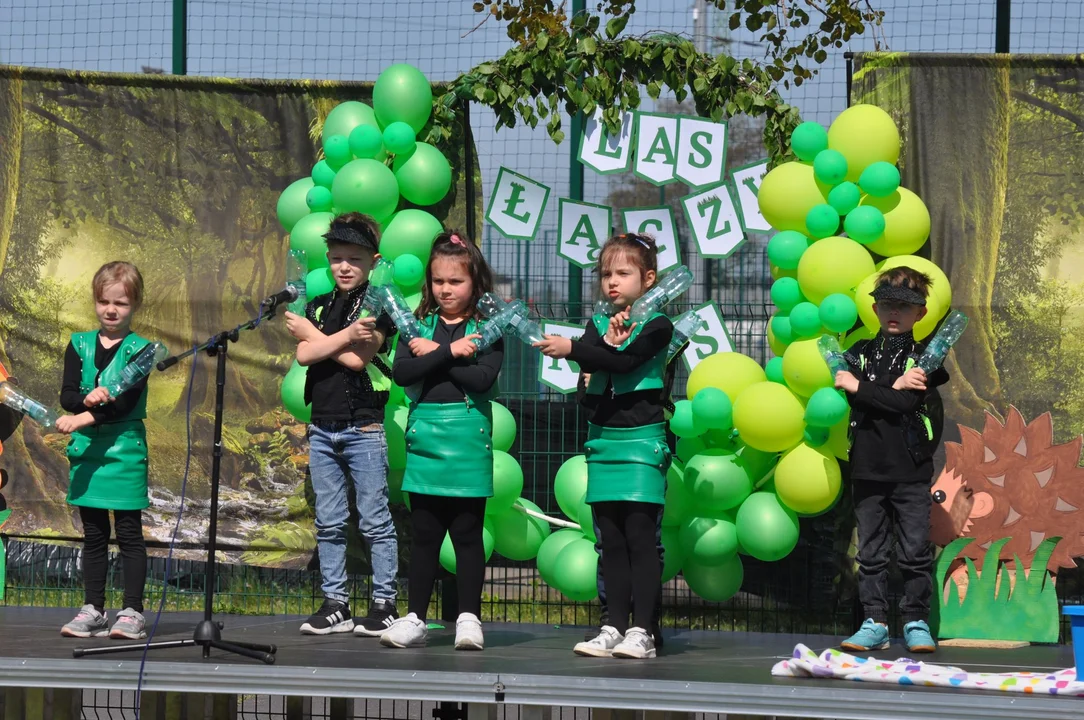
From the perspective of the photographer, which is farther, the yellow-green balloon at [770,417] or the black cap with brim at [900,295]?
the yellow-green balloon at [770,417]

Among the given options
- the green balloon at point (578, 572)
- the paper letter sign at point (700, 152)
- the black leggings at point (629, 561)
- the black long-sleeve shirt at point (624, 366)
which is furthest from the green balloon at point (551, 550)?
the paper letter sign at point (700, 152)

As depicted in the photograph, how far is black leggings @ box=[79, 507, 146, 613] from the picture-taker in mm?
4922

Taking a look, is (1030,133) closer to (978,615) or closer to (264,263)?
(978,615)

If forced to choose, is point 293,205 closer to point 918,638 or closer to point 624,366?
point 624,366

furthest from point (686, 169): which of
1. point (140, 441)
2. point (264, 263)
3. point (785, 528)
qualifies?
point (140, 441)

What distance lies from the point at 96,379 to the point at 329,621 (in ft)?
4.03

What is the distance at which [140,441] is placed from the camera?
197 inches

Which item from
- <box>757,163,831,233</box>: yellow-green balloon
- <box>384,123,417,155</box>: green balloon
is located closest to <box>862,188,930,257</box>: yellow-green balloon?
<box>757,163,831,233</box>: yellow-green balloon

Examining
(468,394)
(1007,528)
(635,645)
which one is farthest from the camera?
(1007,528)

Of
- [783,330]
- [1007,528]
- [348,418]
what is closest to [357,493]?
[348,418]

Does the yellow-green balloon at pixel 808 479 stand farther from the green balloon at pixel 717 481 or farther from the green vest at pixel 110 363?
the green vest at pixel 110 363

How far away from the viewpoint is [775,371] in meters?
5.28

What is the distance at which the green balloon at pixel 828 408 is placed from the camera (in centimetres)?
484

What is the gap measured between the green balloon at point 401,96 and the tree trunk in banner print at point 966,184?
6.67 ft
